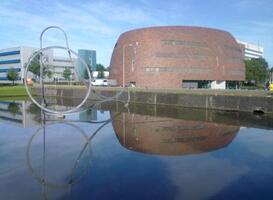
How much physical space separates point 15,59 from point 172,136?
10602 cm

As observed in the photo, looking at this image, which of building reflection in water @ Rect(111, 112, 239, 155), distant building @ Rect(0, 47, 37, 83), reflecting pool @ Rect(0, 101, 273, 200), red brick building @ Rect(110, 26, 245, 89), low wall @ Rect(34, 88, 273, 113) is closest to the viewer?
reflecting pool @ Rect(0, 101, 273, 200)

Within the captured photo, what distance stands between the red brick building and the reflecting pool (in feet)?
156

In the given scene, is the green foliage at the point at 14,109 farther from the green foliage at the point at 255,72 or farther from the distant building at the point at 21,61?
the green foliage at the point at 255,72

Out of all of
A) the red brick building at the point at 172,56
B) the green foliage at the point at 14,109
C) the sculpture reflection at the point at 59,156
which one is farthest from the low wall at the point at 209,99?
the red brick building at the point at 172,56

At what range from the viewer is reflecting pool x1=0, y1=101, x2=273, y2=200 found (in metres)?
8.22

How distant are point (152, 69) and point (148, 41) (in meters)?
5.80

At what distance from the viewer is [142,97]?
37469 mm

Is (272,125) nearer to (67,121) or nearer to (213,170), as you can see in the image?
(213,170)

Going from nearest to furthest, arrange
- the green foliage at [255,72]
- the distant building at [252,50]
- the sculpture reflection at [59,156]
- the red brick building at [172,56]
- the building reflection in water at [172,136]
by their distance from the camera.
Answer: the sculpture reflection at [59,156] → the building reflection in water at [172,136] → the red brick building at [172,56] → the green foliage at [255,72] → the distant building at [252,50]

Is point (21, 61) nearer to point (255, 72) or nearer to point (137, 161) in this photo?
point (255, 72)

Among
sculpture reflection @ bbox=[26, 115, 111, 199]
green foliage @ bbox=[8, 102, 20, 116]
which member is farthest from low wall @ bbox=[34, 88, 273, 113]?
sculpture reflection @ bbox=[26, 115, 111, 199]

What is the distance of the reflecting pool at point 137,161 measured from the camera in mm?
8219

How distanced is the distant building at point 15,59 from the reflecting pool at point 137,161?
92.2 metres

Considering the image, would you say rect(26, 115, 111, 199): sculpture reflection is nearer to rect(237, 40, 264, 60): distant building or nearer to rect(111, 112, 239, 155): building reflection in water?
rect(111, 112, 239, 155): building reflection in water
